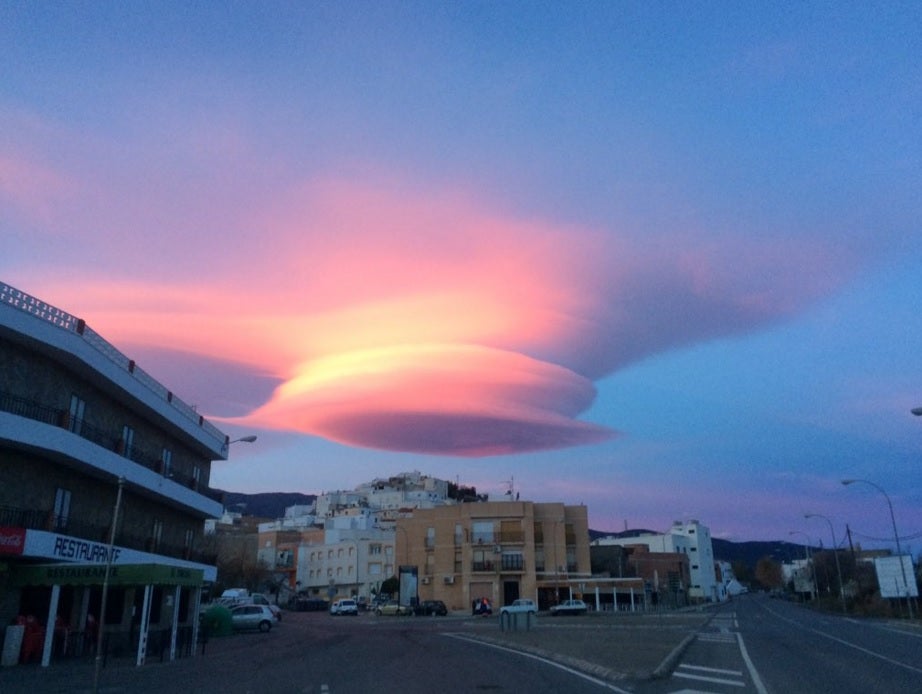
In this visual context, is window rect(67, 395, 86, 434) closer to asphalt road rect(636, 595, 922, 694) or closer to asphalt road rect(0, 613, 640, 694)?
asphalt road rect(0, 613, 640, 694)

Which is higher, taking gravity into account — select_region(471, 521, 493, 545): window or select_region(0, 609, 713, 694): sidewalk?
select_region(471, 521, 493, 545): window

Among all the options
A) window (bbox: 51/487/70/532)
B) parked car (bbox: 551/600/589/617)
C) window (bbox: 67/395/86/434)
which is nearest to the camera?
window (bbox: 51/487/70/532)

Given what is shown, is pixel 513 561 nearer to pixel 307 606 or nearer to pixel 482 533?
pixel 482 533

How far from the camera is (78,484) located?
31.9 meters

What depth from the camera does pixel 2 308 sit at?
25.6 m

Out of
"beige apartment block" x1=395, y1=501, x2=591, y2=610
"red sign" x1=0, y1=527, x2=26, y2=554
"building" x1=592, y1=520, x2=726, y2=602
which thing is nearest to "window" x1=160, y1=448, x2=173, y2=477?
"red sign" x1=0, y1=527, x2=26, y2=554

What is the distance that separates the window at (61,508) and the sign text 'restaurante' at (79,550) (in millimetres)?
1220

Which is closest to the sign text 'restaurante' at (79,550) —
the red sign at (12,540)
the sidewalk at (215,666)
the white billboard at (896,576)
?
the red sign at (12,540)

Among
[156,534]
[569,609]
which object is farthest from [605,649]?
[569,609]

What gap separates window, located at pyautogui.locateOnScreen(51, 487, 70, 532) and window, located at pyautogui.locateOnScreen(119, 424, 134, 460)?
13.6ft

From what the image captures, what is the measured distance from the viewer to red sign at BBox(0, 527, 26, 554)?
25453 millimetres

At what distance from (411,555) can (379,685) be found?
2909 inches

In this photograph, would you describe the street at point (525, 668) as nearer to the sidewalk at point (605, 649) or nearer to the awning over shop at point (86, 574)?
the sidewalk at point (605, 649)

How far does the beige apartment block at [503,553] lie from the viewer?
82.6 meters
